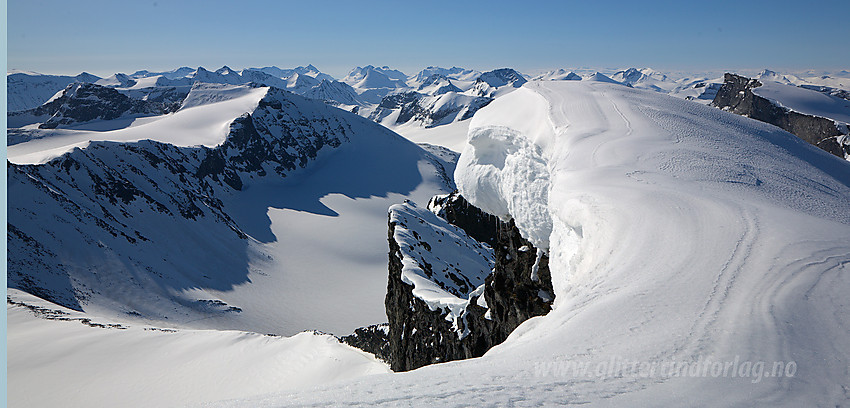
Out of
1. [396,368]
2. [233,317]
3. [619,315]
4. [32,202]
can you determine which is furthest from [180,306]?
[619,315]

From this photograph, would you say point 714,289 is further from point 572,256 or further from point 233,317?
point 233,317

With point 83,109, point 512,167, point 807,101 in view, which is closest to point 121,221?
point 512,167

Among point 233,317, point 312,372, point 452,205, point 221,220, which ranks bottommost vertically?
point 233,317

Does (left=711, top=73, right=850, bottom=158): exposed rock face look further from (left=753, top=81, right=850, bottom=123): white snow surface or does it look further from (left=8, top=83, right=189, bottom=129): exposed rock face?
(left=8, top=83, right=189, bottom=129): exposed rock face

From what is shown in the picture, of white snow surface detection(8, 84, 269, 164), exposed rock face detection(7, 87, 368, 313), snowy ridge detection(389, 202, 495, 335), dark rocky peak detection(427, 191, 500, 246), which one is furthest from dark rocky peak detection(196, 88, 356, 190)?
snowy ridge detection(389, 202, 495, 335)

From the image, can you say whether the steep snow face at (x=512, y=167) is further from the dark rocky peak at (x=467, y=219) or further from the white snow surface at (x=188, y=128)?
the white snow surface at (x=188, y=128)

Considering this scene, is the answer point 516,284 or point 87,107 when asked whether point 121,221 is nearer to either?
point 516,284
